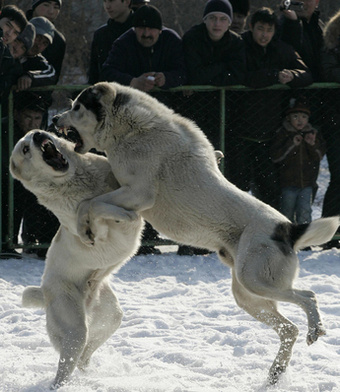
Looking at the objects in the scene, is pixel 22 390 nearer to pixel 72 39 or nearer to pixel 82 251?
pixel 82 251

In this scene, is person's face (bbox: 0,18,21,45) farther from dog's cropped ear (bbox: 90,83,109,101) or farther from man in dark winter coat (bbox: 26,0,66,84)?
dog's cropped ear (bbox: 90,83,109,101)

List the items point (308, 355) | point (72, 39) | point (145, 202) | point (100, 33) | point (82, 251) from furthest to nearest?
point (72, 39)
point (100, 33)
point (308, 355)
point (82, 251)
point (145, 202)

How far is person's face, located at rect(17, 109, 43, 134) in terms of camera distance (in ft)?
24.4

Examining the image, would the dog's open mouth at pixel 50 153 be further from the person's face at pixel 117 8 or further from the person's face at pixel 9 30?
the person's face at pixel 117 8

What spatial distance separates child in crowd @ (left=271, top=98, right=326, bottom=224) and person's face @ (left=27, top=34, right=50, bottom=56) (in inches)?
103

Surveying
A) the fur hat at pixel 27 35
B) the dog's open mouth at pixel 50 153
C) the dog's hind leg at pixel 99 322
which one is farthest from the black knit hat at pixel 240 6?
the dog's hind leg at pixel 99 322

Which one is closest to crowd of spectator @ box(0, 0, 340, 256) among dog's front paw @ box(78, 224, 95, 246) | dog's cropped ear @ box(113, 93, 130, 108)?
dog's cropped ear @ box(113, 93, 130, 108)

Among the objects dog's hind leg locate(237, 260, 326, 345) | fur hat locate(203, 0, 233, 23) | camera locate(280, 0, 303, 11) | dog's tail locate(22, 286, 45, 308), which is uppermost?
camera locate(280, 0, 303, 11)

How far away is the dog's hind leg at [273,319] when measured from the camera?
465cm

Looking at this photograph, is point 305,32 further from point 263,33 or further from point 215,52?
point 215,52

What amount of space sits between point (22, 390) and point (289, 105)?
4.53 meters

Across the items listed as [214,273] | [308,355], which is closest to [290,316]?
[308,355]

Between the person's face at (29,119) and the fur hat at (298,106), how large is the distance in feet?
8.49

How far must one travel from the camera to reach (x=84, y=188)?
4684 millimetres
